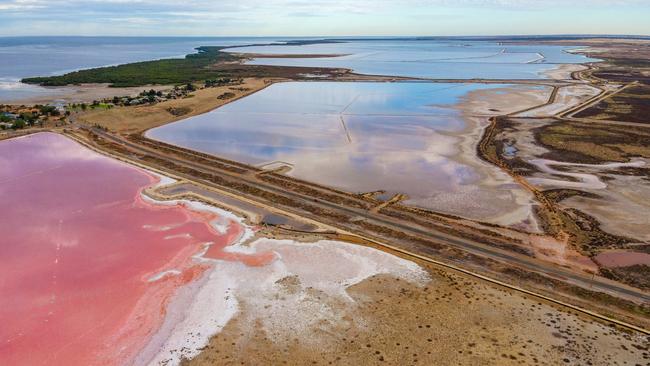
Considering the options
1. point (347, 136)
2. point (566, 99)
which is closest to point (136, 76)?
point (347, 136)

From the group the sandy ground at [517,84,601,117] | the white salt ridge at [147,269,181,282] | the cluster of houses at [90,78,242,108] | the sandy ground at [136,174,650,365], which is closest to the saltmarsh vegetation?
the cluster of houses at [90,78,242,108]

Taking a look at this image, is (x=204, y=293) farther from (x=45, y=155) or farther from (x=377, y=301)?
(x=45, y=155)

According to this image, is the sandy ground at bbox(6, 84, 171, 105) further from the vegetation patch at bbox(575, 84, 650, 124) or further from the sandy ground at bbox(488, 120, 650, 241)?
the vegetation patch at bbox(575, 84, 650, 124)

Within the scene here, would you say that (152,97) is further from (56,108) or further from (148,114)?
(56,108)

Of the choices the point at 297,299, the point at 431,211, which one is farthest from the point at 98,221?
the point at 431,211

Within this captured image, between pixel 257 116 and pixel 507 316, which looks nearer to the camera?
pixel 507 316
